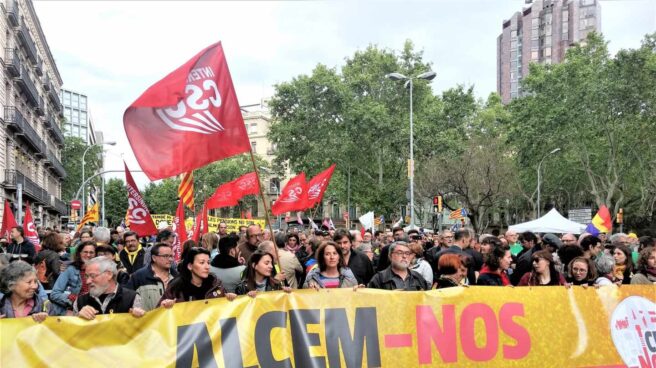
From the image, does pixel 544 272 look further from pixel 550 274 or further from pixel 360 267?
pixel 360 267

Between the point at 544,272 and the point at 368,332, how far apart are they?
7.11 feet

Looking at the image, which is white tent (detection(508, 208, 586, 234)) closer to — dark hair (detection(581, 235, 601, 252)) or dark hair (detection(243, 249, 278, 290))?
dark hair (detection(581, 235, 601, 252))

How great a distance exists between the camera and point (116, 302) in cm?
493

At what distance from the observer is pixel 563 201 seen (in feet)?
177

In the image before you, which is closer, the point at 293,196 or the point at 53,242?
the point at 53,242

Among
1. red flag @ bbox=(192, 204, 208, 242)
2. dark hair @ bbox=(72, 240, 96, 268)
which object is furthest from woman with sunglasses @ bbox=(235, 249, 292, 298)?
red flag @ bbox=(192, 204, 208, 242)

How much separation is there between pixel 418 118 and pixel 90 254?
41.3 m

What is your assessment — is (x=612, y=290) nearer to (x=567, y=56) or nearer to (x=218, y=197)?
(x=218, y=197)

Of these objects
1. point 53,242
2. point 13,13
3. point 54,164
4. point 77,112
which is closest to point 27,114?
point 13,13

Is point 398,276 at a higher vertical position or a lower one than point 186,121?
lower

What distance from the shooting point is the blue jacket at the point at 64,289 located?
5758 millimetres

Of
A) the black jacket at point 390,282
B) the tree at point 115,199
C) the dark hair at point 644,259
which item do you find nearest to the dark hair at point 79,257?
the black jacket at point 390,282

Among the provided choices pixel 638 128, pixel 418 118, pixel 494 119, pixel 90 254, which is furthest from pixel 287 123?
pixel 90 254

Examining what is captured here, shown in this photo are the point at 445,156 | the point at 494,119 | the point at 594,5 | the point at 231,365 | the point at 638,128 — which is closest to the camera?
the point at 231,365
